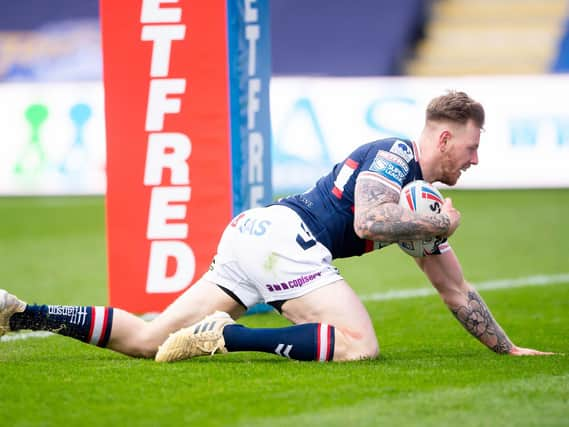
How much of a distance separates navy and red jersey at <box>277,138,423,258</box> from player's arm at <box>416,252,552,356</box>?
1.41ft

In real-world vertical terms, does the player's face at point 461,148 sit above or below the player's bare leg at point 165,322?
above

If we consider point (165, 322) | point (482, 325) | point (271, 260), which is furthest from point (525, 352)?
point (165, 322)

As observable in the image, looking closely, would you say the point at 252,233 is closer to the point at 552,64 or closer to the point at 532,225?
the point at 532,225

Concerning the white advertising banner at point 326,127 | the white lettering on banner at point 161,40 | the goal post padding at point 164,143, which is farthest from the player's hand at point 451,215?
the white advertising banner at point 326,127

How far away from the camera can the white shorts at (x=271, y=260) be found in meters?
5.35

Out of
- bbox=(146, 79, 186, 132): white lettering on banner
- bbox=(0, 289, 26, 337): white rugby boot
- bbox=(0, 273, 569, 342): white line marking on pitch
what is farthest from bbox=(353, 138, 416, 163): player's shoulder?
bbox=(0, 273, 569, 342): white line marking on pitch

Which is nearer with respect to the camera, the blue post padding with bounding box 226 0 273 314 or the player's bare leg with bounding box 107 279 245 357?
the player's bare leg with bounding box 107 279 245 357

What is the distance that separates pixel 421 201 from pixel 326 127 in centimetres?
1216

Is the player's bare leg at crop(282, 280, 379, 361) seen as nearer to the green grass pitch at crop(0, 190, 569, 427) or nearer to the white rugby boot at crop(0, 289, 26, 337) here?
the green grass pitch at crop(0, 190, 569, 427)

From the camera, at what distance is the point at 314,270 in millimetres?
5359

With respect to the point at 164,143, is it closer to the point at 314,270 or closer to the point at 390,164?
the point at 314,270

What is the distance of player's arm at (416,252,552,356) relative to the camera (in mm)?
5684

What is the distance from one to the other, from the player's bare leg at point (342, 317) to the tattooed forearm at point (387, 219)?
1.15 feet

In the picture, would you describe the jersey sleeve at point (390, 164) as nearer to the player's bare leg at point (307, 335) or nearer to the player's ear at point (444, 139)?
the player's ear at point (444, 139)
